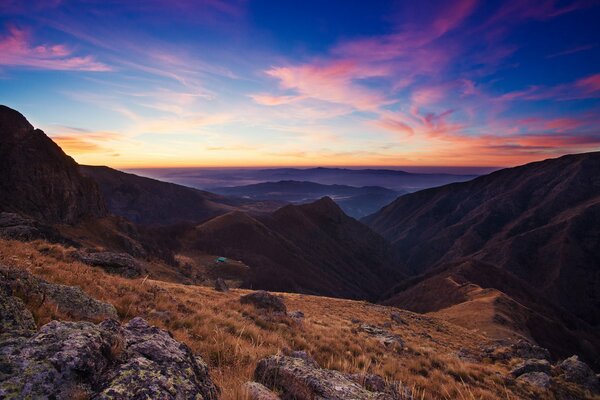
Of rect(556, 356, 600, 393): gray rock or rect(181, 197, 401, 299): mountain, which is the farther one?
rect(181, 197, 401, 299): mountain

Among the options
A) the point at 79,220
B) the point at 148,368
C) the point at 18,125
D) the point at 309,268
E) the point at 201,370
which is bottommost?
the point at 309,268

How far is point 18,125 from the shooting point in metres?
61.2

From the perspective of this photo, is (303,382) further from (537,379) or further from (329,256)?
(329,256)

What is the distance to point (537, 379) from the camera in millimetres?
12836

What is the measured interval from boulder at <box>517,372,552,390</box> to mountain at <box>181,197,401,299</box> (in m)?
70.8

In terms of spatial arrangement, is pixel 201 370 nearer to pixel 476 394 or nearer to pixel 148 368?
pixel 148 368

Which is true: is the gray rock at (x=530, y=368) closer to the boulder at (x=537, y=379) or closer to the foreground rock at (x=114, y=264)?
the boulder at (x=537, y=379)

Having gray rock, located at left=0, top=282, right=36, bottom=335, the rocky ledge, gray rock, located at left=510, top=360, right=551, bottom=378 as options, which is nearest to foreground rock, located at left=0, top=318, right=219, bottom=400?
the rocky ledge

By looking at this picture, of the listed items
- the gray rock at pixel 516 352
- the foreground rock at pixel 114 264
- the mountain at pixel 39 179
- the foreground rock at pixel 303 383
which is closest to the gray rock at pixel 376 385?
the foreground rock at pixel 303 383

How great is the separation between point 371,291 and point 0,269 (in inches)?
6533

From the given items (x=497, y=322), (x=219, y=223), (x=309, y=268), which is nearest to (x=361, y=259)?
(x=309, y=268)

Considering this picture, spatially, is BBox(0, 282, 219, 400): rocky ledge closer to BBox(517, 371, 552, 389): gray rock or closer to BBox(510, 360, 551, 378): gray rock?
BBox(517, 371, 552, 389): gray rock

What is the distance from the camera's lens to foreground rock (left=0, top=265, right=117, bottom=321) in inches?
210

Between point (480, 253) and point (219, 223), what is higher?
point (219, 223)
